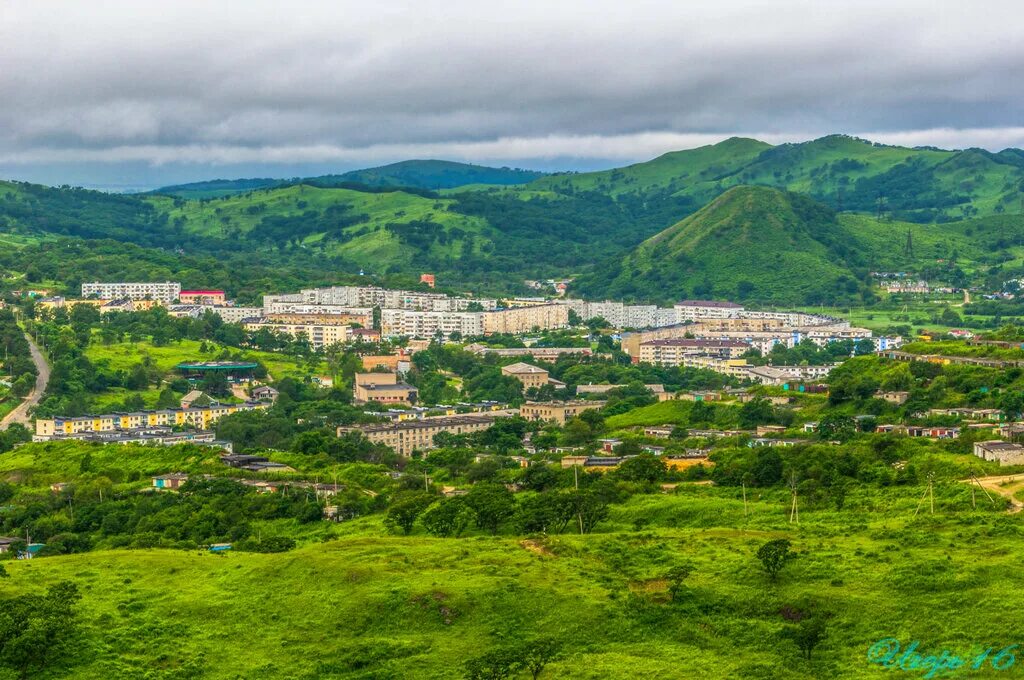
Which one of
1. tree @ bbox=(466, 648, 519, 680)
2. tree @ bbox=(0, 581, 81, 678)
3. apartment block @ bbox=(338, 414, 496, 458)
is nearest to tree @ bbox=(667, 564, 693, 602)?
tree @ bbox=(466, 648, 519, 680)

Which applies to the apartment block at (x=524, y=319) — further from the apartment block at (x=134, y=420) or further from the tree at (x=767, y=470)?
the tree at (x=767, y=470)

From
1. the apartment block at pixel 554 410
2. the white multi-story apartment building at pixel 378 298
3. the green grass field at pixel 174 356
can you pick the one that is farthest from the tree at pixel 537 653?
the white multi-story apartment building at pixel 378 298

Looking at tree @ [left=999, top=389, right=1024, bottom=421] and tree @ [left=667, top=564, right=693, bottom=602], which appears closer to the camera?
tree @ [left=667, top=564, right=693, bottom=602]

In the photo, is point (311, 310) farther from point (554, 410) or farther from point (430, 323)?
point (554, 410)

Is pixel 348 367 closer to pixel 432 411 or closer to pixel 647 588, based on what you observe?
pixel 432 411

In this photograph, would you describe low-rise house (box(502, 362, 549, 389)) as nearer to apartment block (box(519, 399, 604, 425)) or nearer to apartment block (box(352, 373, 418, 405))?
apartment block (box(352, 373, 418, 405))

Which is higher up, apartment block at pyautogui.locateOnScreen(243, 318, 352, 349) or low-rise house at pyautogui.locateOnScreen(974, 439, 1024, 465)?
apartment block at pyautogui.locateOnScreen(243, 318, 352, 349)
